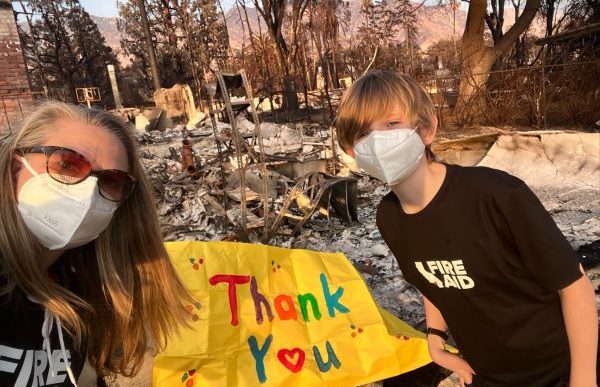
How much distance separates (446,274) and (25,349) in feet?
4.13

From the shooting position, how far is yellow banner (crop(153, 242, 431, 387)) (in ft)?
8.48

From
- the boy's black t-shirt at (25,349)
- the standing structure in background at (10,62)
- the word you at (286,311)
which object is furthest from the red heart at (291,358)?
the standing structure in background at (10,62)

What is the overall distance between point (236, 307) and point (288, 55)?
19.5 m

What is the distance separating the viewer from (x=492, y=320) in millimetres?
1355

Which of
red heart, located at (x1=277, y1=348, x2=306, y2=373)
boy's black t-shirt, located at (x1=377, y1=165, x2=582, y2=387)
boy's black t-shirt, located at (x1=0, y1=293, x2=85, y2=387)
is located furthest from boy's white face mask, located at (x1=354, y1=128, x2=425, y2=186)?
red heart, located at (x1=277, y1=348, x2=306, y2=373)

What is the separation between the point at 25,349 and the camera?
46.1 inches

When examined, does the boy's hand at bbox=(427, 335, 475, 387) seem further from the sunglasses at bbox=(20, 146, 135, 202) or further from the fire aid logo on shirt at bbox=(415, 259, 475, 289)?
the sunglasses at bbox=(20, 146, 135, 202)

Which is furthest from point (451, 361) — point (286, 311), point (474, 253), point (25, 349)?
point (286, 311)

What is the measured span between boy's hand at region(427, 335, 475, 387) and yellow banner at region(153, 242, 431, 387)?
103cm

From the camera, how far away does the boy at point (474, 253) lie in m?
1.19

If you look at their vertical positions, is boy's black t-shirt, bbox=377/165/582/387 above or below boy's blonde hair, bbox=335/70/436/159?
below

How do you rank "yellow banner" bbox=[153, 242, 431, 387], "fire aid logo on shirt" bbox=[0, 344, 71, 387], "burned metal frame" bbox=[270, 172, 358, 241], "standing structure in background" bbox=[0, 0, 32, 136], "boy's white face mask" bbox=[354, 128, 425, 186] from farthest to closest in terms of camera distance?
"standing structure in background" bbox=[0, 0, 32, 136], "burned metal frame" bbox=[270, 172, 358, 241], "yellow banner" bbox=[153, 242, 431, 387], "boy's white face mask" bbox=[354, 128, 425, 186], "fire aid logo on shirt" bbox=[0, 344, 71, 387]

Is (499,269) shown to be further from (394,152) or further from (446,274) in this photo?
(394,152)

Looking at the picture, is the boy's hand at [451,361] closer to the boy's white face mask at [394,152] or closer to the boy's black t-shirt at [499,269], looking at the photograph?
the boy's black t-shirt at [499,269]
